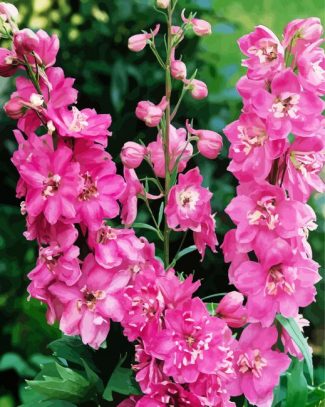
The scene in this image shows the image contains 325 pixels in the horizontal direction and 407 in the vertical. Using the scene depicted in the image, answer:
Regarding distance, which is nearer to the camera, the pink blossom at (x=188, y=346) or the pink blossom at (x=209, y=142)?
the pink blossom at (x=188, y=346)

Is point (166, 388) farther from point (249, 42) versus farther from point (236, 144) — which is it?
point (249, 42)

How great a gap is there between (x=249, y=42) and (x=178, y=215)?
23cm

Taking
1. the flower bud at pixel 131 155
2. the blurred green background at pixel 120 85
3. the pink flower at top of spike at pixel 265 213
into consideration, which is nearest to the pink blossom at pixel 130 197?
the flower bud at pixel 131 155

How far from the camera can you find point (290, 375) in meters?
1.25

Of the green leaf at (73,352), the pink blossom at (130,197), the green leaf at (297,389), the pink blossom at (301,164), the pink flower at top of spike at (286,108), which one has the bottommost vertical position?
the green leaf at (297,389)

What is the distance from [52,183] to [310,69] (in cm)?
34

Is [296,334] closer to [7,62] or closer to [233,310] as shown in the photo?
[233,310]

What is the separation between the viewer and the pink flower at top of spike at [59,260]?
108cm

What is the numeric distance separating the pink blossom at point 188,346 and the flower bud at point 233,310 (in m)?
0.06

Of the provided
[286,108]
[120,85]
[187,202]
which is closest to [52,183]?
[187,202]

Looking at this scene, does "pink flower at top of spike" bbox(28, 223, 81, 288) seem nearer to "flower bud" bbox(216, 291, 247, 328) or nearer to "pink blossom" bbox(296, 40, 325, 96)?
"flower bud" bbox(216, 291, 247, 328)

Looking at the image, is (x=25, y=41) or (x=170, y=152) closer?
(x=25, y=41)

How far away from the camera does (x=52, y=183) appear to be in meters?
1.07

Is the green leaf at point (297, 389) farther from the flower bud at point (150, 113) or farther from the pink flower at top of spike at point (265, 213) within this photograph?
the flower bud at point (150, 113)
